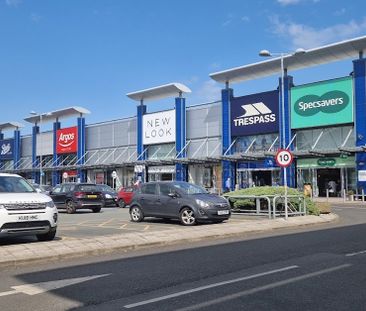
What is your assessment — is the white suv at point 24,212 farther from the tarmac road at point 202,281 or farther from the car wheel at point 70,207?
the car wheel at point 70,207

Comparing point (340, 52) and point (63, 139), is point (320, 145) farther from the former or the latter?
point (63, 139)

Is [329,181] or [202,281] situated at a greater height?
[329,181]

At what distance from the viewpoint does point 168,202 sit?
16.9 meters

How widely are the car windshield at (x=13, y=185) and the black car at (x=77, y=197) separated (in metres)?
11.8

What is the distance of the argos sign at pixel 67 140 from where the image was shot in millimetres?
60500

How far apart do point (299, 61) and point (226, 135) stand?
9.12m

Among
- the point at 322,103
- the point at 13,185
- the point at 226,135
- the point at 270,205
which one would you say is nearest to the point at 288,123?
the point at 322,103

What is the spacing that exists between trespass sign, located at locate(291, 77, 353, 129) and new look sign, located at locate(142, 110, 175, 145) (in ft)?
43.8

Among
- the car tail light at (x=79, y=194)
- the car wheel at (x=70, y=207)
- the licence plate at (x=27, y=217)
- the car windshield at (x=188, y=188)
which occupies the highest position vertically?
the car windshield at (x=188, y=188)

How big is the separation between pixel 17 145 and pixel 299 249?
65.9m

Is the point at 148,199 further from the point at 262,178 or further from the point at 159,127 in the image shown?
the point at 159,127

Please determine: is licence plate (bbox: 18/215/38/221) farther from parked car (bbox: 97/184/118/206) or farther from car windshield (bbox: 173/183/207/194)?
parked car (bbox: 97/184/118/206)

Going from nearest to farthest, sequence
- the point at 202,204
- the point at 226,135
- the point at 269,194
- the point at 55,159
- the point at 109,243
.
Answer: the point at 109,243 < the point at 202,204 < the point at 269,194 < the point at 226,135 < the point at 55,159

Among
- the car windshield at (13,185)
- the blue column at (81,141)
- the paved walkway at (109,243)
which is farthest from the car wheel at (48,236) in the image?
the blue column at (81,141)
